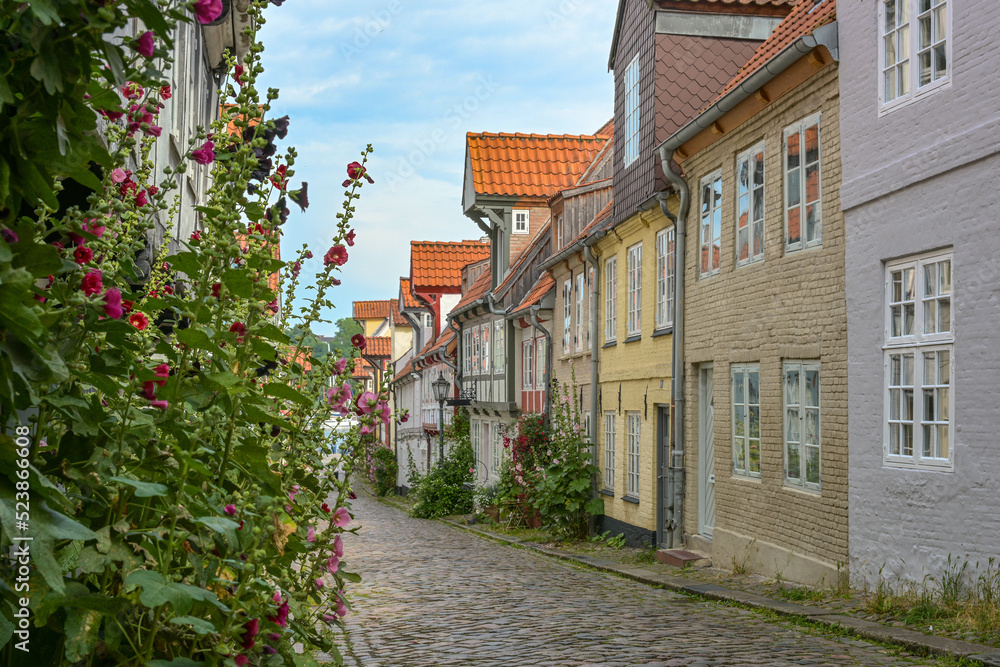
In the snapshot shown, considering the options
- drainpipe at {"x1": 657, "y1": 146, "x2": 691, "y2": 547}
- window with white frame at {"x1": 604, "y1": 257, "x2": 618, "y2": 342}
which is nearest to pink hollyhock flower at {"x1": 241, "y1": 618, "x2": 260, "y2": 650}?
drainpipe at {"x1": 657, "y1": 146, "x2": 691, "y2": 547}

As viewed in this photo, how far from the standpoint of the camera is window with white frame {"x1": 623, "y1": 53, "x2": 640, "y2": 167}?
17.4 meters

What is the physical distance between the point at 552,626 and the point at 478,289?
2414 cm

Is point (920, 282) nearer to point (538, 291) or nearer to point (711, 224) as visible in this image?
point (711, 224)

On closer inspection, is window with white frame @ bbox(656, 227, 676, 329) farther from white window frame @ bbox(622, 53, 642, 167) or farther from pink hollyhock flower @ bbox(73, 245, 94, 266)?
pink hollyhock flower @ bbox(73, 245, 94, 266)

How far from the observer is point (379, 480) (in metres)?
47.4

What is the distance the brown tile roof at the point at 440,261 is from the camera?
4159cm

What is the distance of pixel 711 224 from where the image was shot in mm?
14508

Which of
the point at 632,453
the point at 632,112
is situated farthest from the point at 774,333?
the point at 632,112

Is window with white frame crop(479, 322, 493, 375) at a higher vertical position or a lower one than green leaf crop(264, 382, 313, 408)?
higher

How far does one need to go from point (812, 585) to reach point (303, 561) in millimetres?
8699

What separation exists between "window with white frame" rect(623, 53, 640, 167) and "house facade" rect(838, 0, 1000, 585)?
6738mm

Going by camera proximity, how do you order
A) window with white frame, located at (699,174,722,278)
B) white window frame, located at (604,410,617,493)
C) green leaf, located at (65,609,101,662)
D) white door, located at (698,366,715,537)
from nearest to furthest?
green leaf, located at (65,609,101,662) → window with white frame, located at (699,174,722,278) → white door, located at (698,366,715,537) → white window frame, located at (604,410,617,493)

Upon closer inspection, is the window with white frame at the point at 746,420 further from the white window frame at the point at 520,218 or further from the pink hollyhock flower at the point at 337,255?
the white window frame at the point at 520,218

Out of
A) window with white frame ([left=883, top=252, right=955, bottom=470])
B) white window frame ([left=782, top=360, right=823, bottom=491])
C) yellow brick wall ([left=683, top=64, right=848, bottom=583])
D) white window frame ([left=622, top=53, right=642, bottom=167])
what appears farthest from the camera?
white window frame ([left=622, top=53, right=642, bottom=167])
